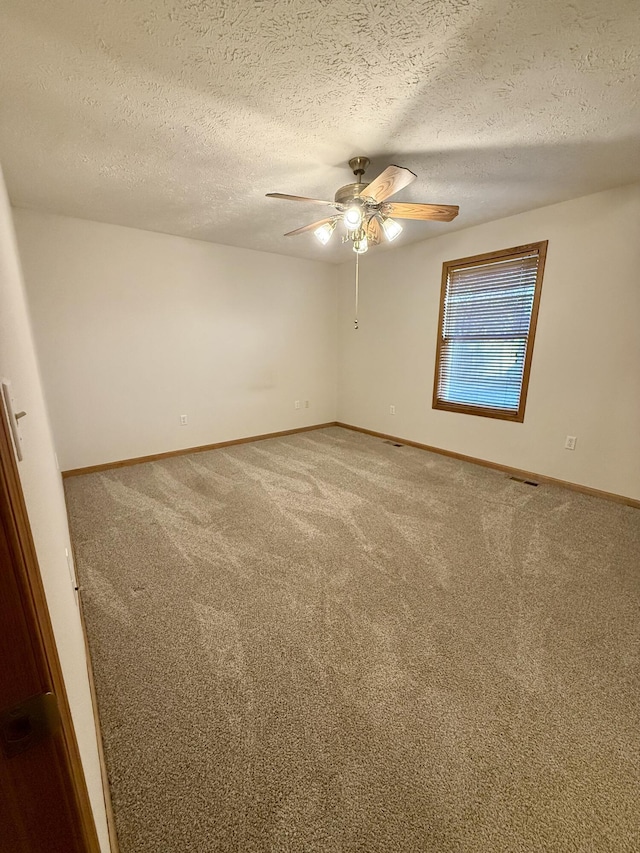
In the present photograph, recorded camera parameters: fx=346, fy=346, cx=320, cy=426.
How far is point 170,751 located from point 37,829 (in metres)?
0.94

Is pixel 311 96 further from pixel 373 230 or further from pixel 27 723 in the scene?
pixel 27 723

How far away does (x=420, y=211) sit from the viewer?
2.14 metres

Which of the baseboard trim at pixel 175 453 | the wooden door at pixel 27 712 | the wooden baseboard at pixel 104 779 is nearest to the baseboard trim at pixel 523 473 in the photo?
the baseboard trim at pixel 175 453

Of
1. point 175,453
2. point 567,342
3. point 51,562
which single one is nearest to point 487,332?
point 567,342

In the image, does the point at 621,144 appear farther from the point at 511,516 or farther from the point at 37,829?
the point at 37,829

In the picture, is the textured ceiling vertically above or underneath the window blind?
above

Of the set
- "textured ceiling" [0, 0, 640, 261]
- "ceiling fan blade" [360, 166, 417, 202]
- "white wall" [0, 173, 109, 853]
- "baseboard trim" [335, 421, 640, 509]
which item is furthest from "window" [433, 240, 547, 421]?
"white wall" [0, 173, 109, 853]

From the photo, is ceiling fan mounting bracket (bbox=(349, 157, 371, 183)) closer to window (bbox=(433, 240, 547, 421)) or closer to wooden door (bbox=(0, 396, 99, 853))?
window (bbox=(433, 240, 547, 421))

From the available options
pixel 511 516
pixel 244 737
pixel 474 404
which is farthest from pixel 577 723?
pixel 474 404

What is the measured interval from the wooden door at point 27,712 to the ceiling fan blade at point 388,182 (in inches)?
76.5

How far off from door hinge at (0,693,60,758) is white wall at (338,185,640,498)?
144 inches

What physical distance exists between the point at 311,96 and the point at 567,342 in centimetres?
271

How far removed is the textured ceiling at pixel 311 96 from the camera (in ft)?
4.11

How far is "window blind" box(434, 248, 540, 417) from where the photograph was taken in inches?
128
